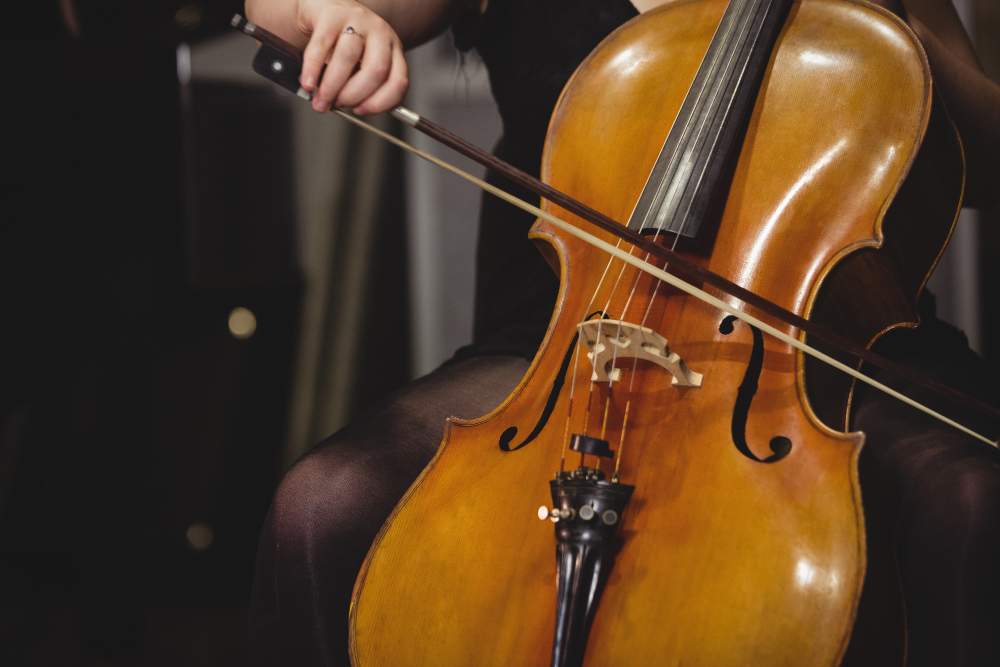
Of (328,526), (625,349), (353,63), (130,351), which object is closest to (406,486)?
(328,526)

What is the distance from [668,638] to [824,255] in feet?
0.99

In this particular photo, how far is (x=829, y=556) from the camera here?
0.35 m

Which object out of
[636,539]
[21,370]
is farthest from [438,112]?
[636,539]

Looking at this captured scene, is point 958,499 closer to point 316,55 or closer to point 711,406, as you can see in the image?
point 711,406

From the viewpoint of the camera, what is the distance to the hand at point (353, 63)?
495mm

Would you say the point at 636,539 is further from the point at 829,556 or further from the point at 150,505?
the point at 150,505

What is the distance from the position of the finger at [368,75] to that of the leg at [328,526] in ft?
0.97

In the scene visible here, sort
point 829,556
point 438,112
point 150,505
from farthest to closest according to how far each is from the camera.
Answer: point 438,112 < point 150,505 < point 829,556

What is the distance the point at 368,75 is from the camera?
0.50 metres

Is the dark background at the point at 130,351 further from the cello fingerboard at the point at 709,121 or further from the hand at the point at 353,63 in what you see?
the cello fingerboard at the point at 709,121

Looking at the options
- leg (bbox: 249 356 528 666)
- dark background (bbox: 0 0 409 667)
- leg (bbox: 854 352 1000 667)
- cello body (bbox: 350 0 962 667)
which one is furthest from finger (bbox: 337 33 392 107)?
dark background (bbox: 0 0 409 667)

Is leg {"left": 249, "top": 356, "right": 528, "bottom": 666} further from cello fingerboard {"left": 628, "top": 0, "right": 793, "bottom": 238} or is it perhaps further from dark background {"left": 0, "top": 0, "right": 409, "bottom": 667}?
dark background {"left": 0, "top": 0, "right": 409, "bottom": 667}

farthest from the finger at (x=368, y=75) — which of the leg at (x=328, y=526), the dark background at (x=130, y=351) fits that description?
the dark background at (x=130, y=351)

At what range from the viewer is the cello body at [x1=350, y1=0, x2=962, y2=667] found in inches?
14.2
